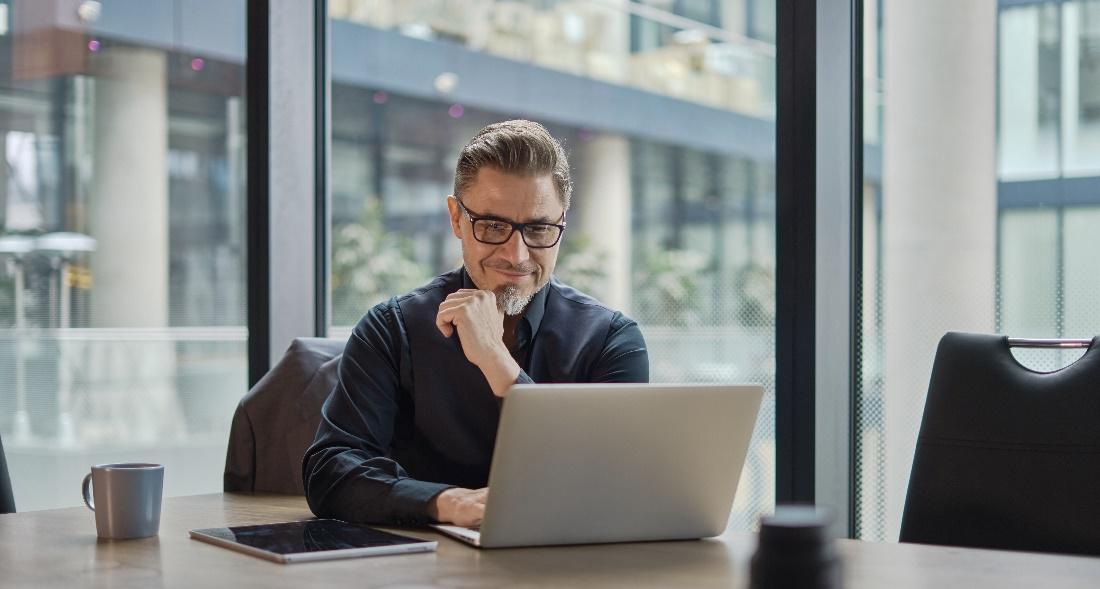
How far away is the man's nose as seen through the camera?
2.01 m

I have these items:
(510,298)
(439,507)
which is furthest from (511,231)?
(439,507)

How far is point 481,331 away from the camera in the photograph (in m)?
1.88

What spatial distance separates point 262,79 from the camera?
312 centimetres

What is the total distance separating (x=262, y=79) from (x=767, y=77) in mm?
1494

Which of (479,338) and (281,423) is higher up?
(479,338)

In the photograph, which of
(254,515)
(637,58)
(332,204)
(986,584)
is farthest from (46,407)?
(986,584)

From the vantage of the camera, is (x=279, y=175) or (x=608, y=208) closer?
(x=608, y=208)

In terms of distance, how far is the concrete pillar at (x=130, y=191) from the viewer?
302 centimetres

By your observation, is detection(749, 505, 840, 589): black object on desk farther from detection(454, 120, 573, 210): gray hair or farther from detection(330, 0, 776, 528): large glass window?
detection(330, 0, 776, 528): large glass window

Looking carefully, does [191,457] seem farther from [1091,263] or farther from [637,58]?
[1091,263]

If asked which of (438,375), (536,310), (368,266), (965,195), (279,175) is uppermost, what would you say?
(279,175)

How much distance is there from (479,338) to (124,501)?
0.63 m

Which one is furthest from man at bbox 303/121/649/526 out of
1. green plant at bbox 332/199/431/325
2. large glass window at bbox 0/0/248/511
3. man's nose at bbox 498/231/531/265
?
large glass window at bbox 0/0/248/511

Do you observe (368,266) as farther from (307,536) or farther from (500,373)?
(307,536)
